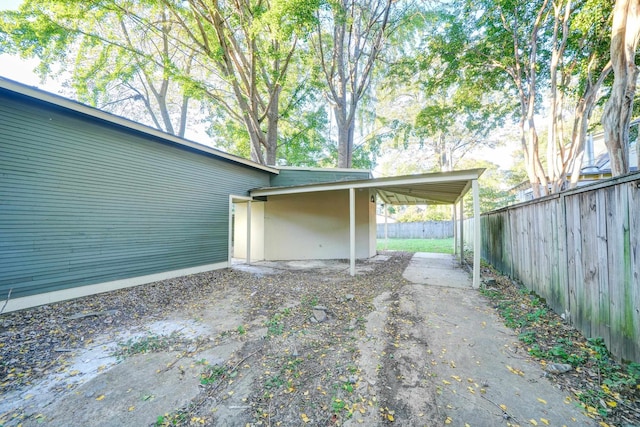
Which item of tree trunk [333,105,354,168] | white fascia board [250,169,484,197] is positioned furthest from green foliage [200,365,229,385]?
tree trunk [333,105,354,168]

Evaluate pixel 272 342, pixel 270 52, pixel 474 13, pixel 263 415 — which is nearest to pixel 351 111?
pixel 270 52

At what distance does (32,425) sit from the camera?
1.70 metres

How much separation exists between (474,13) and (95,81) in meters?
14.6

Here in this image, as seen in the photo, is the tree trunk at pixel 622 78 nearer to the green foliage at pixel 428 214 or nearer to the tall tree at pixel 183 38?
the tall tree at pixel 183 38

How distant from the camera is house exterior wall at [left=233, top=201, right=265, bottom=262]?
9047 millimetres

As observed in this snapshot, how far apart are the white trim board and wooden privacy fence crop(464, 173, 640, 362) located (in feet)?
23.2

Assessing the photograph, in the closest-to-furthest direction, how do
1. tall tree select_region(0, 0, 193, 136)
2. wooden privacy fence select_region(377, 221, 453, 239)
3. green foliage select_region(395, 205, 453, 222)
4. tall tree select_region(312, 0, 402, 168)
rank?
tall tree select_region(0, 0, 193, 136), tall tree select_region(312, 0, 402, 168), wooden privacy fence select_region(377, 221, 453, 239), green foliage select_region(395, 205, 453, 222)

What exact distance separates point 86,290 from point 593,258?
7.31m

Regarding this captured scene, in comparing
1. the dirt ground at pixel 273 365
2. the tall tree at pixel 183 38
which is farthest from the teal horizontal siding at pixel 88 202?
the tall tree at pixel 183 38

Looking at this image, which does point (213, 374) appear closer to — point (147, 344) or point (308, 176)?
point (147, 344)

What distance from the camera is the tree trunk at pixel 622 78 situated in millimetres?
3758

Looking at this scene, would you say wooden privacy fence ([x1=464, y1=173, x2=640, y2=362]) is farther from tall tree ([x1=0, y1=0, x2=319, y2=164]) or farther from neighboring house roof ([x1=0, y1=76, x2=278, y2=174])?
tall tree ([x1=0, y1=0, x2=319, y2=164])

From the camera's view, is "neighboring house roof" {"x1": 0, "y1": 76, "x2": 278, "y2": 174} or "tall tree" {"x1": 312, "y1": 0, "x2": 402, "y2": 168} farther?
"tall tree" {"x1": 312, "y1": 0, "x2": 402, "y2": 168}

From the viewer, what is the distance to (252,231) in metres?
9.27
